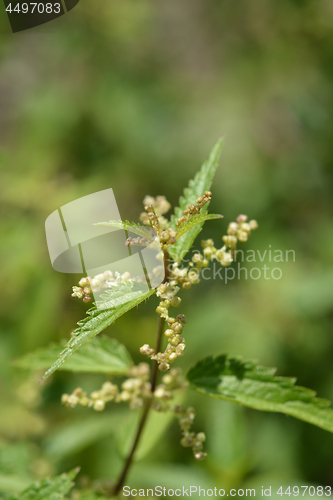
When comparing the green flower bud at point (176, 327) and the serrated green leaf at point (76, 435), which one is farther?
the serrated green leaf at point (76, 435)

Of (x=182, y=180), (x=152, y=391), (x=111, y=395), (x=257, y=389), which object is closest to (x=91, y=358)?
(x=111, y=395)

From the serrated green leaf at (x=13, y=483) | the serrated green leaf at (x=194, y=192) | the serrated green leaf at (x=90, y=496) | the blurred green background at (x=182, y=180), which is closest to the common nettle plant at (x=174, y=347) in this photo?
the serrated green leaf at (x=194, y=192)

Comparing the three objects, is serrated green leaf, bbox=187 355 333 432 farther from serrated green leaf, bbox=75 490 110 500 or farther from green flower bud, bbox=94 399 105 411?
serrated green leaf, bbox=75 490 110 500

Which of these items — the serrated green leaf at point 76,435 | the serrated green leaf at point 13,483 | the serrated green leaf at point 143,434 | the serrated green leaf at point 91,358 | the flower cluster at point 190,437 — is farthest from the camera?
the serrated green leaf at point 76,435

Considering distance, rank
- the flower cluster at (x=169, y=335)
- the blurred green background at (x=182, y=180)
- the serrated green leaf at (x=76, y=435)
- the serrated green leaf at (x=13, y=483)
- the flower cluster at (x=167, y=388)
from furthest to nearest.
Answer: the blurred green background at (x=182, y=180) → the serrated green leaf at (x=76, y=435) → the serrated green leaf at (x=13, y=483) → the flower cluster at (x=167, y=388) → the flower cluster at (x=169, y=335)

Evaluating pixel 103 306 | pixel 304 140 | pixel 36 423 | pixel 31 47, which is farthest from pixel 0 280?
pixel 31 47

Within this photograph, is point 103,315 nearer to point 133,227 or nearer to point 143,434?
point 133,227

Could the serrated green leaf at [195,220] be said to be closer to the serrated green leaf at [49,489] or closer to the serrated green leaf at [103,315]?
the serrated green leaf at [103,315]

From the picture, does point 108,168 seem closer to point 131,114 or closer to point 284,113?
point 131,114
